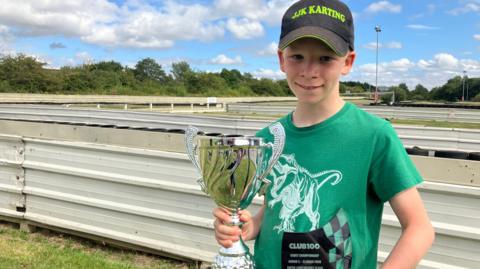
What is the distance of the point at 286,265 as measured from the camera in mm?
1669

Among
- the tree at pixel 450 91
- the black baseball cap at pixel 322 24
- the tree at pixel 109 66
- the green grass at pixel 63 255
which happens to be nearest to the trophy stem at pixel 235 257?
the black baseball cap at pixel 322 24

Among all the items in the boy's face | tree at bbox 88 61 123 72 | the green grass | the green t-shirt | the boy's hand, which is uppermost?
tree at bbox 88 61 123 72

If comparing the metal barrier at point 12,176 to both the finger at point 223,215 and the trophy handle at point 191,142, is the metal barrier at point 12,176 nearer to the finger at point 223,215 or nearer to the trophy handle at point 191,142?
the trophy handle at point 191,142

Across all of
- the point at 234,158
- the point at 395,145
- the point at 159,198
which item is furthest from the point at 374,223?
the point at 159,198

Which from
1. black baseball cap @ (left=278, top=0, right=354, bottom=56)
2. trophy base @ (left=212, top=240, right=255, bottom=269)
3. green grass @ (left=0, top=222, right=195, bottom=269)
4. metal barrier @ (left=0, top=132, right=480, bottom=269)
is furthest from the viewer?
green grass @ (left=0, top=222, right=195, bottom=269)

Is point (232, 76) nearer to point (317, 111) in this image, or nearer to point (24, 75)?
point (24, 75)

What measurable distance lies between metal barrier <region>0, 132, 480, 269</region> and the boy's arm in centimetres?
228

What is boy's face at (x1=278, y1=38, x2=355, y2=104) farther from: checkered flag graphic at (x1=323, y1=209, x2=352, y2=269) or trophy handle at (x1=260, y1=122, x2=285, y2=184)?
checkered flag graphic at (x1=323, y1=209, x2=352, y2=269)

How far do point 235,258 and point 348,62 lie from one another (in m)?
0.79

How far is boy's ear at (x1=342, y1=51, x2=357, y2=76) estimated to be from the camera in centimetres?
172

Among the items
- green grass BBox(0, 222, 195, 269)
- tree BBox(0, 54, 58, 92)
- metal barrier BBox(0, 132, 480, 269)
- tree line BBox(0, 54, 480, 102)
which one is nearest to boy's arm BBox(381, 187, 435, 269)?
metal barrier BBox(0, 132, 480, 269)

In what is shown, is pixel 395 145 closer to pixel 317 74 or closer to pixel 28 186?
pixel 317 74

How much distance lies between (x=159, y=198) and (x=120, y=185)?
19.8 inches

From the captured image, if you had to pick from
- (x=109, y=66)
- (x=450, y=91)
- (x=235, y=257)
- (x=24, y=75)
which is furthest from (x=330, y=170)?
(x=450, y=91)
